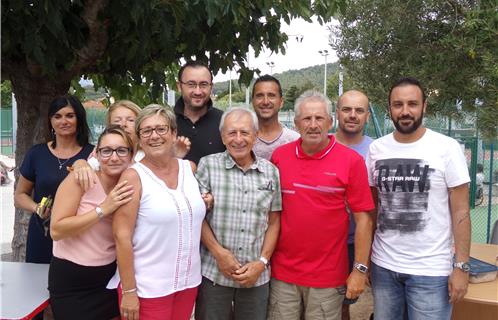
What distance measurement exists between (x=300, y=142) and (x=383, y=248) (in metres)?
0.78

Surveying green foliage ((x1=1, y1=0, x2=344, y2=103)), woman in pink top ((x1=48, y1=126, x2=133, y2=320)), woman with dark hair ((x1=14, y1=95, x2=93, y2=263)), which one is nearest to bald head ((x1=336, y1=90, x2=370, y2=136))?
green foliage ((x1=1, y1=0, x2=344, y2=103))

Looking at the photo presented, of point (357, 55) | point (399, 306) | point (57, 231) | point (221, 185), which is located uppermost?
point (357, 55)

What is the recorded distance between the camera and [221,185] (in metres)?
2.74

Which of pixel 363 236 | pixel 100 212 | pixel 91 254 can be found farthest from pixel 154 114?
pixel 363 236

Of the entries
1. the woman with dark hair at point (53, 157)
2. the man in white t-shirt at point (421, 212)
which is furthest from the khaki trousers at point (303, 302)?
the woman with dark hair at point (53, 157)

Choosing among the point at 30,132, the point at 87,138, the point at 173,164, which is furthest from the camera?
the point at 30,132

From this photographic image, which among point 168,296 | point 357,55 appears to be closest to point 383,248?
point 168,296

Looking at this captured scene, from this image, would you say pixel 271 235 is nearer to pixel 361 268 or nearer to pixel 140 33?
pixel 361 268

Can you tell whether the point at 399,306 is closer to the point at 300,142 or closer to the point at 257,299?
the point at 257,299

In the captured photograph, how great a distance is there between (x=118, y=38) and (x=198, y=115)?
1.06 m

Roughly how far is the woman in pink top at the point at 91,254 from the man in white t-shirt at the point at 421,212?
4.91ft

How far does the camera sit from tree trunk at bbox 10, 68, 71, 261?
3928 mm

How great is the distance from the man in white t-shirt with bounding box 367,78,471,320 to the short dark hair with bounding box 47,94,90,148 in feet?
6.05

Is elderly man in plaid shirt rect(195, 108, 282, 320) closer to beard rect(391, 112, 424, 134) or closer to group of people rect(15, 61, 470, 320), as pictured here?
group of people rect(15, 61, 470, 320)
